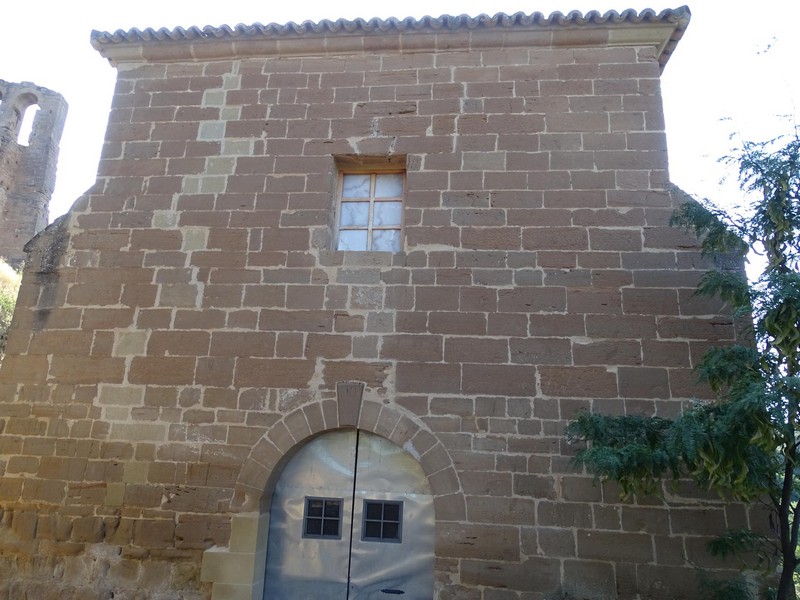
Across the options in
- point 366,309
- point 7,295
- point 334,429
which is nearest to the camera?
point 334,429

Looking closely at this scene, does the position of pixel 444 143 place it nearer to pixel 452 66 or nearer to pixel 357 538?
pixel 452 66

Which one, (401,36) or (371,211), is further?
(401,36)

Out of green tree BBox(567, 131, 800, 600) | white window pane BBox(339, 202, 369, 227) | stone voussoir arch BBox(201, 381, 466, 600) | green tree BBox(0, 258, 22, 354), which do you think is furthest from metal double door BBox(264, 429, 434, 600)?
green tree BBox(0, 258, 22, 354)

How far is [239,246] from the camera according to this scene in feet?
18.4

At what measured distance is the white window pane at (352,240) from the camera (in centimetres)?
565

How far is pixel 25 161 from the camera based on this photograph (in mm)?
21812

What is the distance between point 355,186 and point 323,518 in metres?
3.09

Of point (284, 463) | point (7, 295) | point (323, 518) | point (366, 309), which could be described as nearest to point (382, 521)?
point (323, 518)

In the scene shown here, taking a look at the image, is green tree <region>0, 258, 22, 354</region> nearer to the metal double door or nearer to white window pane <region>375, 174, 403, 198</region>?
the metal double door

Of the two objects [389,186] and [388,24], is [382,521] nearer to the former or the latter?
[389,186]

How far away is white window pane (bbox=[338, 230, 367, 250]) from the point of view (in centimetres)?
565

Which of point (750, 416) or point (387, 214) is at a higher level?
point (387, 214)

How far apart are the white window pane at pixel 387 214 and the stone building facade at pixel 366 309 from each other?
0.03 metres

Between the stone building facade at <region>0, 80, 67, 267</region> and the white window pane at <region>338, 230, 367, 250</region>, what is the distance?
62.1 ft
